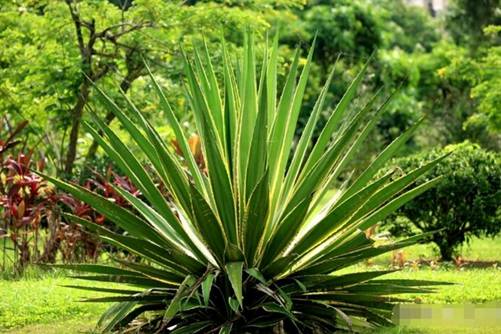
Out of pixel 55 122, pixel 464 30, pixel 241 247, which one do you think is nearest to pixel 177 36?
pixel 55 122

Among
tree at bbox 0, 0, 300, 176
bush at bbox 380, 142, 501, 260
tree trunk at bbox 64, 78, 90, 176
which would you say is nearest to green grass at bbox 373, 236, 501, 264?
bush at bbox 380, 142, 501, 260

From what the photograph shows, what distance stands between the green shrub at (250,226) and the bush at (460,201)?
596 centimetres

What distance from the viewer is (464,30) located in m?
30.3

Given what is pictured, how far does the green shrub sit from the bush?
5.96 m

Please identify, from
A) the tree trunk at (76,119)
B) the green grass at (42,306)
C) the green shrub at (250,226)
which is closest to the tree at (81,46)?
the tree trunk at (76,119)

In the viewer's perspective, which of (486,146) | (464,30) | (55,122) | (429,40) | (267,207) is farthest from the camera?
(429,40)

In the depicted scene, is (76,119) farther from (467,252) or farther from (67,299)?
(467,252)

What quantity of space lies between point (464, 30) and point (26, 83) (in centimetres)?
1825

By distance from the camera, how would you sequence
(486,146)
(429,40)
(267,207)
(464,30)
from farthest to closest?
1. (429,40)
2. (464,30)
3. (486,146)
4. (267,207)

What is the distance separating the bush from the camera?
13.4 meters

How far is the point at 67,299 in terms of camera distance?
9820 millimetres

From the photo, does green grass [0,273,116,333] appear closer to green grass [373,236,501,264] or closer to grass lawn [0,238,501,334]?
grass lawn [0,238,501,334]

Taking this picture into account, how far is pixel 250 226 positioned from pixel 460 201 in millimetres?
6868

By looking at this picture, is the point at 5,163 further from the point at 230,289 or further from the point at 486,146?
the point at 486,146
